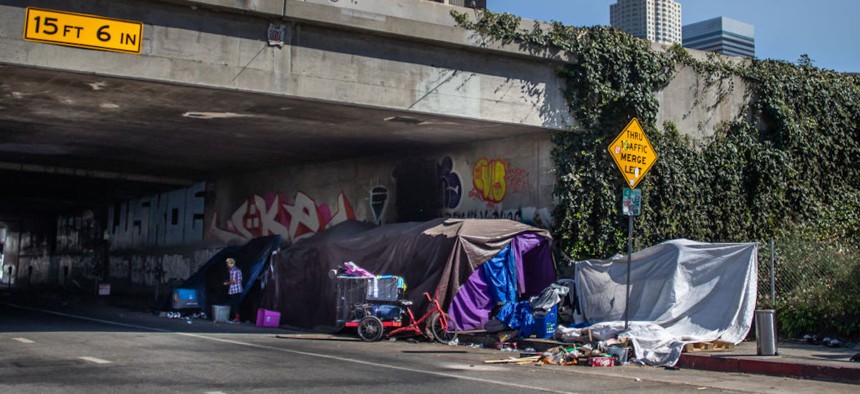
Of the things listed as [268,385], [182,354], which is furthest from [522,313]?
[268,385]

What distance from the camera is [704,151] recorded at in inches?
819

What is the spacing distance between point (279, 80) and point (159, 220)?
23593mm

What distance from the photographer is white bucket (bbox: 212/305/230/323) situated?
938 inches

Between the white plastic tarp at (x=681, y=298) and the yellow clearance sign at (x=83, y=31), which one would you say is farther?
the yellow clearance sign at (x=83, y=31)

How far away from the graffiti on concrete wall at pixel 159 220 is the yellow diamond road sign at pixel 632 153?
22.3 meters

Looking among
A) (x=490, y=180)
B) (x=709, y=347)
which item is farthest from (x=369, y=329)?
(x=709, y=347)

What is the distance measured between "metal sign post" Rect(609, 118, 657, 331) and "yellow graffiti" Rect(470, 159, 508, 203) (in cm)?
608

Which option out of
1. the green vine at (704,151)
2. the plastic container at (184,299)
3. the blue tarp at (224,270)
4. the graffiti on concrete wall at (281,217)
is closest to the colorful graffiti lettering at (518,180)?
the green vine at (704,151)

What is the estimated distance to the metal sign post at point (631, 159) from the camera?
14.5 metres

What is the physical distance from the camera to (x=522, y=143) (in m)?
20.7

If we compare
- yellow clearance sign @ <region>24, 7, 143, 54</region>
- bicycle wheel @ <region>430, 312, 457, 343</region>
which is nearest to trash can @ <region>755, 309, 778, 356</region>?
bicycle wheel @ <region>430, 312, 457, 343</region>

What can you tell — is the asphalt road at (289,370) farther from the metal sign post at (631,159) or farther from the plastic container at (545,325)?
the metal sign post at (631,159)

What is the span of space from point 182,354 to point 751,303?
9.54 m

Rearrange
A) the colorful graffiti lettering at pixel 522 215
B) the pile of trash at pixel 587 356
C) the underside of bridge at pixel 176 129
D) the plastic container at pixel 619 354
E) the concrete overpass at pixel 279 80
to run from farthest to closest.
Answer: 1. the colorful graffiti lettering at pixel 522 215
2. the underside of bridge at pixel 176 129
3. the concrete overpass at pixel 279 80
4. the plastic container at pixel 619 354
5. the pile of trash at pixel 587 356
